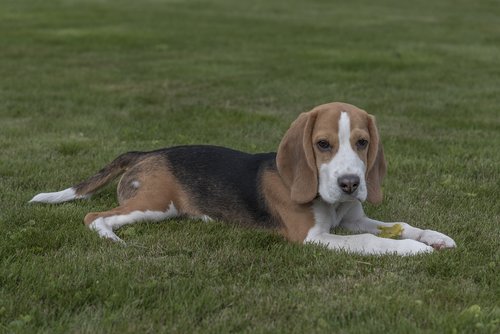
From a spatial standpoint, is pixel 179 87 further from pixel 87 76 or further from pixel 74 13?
pixel 74 13

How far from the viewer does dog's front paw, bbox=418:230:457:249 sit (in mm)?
5863

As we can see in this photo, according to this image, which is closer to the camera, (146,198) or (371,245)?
(371,245)

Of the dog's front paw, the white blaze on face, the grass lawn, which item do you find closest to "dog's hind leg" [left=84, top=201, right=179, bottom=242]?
the grass lawn

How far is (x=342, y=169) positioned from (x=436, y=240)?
1.10 metres

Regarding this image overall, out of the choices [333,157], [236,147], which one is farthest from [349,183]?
[236,147]

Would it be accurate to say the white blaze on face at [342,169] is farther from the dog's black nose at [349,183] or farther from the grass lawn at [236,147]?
the grass lawn at [236,147]

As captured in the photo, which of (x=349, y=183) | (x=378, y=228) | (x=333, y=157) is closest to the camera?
(x=349, y=183)

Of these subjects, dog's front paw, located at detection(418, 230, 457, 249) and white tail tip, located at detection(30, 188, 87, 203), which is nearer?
dog's front paw, located at detection(418, 230, 457, 249)

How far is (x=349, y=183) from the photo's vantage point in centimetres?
547

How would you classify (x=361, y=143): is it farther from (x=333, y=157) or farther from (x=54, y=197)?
(x=54, y=197)

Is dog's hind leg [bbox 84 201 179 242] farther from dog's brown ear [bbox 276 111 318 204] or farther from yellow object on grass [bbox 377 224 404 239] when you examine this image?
yellow object on grass [bbox 377 224 404 239]

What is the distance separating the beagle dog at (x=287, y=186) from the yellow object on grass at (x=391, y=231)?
2cm

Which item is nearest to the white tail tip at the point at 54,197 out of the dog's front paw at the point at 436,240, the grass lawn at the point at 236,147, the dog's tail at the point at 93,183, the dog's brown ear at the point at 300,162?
the dog's tail at the point at 93,183

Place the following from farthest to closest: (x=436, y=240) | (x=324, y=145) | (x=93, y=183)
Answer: (x=93, y=183) → (x=436, y=240) → (x=324, y=145)
